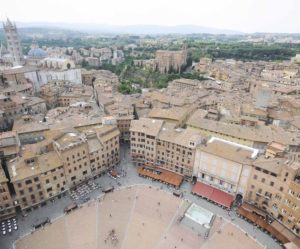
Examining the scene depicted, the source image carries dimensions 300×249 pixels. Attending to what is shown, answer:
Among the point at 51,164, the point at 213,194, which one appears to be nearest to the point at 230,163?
the point at 213,194

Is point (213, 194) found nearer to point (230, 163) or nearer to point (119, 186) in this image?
point (230, 163)

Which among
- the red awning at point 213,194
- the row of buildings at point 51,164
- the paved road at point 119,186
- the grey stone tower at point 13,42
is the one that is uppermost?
the grey stone tower at point 13,42

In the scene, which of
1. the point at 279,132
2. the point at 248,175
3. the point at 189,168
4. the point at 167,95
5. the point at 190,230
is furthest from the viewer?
the point at 167,95

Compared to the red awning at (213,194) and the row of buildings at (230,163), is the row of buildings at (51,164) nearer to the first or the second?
the row of buildings at (230,163)

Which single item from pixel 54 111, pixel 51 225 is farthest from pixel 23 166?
pixel 54 111

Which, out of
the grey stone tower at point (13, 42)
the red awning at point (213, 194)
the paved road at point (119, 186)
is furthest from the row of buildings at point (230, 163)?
the grey stone tower at point (13, 42)

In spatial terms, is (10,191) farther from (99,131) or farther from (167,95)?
(167,95)
